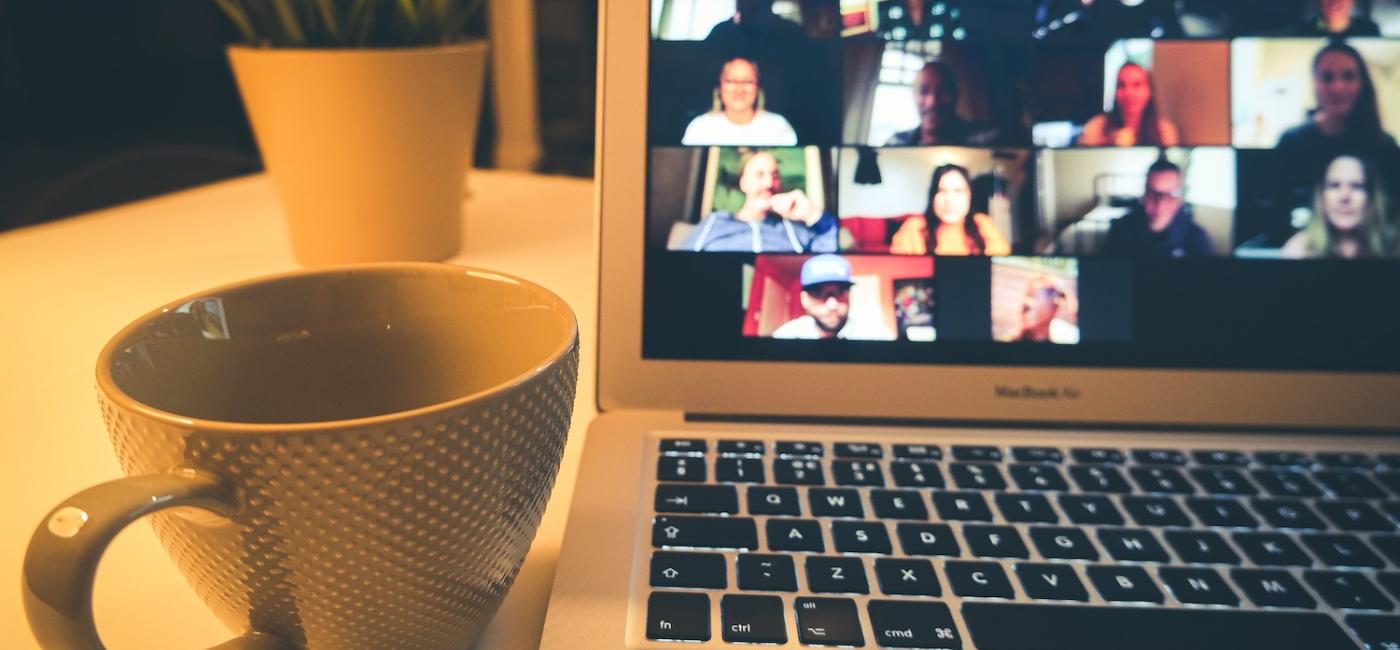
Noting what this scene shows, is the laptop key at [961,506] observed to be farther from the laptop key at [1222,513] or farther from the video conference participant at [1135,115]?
the video conference participant at [1135,115]

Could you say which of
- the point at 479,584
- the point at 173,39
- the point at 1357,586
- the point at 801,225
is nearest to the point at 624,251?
the point at 801,225

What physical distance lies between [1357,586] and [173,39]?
1.10 metres

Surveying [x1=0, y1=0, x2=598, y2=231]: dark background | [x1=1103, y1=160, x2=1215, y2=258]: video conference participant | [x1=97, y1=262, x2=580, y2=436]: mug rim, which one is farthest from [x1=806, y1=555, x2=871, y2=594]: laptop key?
[x1=0, y1=0, x2=598, y2=231]: dark background

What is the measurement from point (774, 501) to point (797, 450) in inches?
1.6

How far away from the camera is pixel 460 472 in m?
0.21

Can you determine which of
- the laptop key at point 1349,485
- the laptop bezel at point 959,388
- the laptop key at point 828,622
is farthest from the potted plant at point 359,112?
the laptop key at point 1349,485

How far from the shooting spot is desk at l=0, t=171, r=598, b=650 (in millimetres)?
282

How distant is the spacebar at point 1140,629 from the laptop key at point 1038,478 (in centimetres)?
7

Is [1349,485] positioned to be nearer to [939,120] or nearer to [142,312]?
[939,120]

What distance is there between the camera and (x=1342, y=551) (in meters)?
0.30

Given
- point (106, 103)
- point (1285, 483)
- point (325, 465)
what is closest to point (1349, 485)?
point (1285, 483)

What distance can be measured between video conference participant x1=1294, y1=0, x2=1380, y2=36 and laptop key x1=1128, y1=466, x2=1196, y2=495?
0.69 feet

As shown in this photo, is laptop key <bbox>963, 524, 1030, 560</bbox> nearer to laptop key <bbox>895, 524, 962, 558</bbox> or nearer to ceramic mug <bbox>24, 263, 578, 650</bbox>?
laptop key <bbox>895, 524, 962, 558</bbox>

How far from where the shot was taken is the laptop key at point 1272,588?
0.28 m
